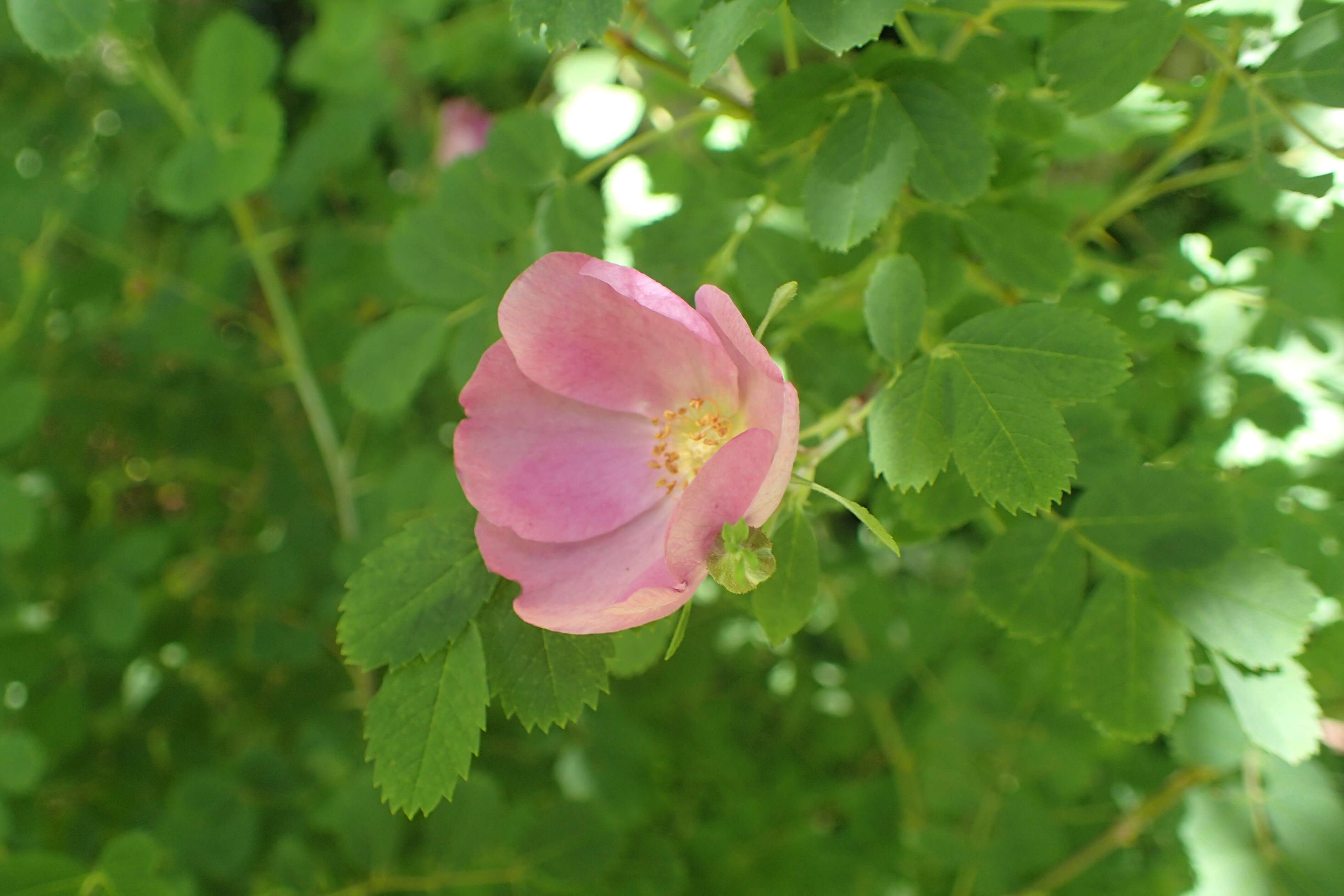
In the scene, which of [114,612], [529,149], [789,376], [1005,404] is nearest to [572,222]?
[529,149]

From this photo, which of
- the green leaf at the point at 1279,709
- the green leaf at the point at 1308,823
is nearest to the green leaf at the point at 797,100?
the green leaf at the point at 1279,709

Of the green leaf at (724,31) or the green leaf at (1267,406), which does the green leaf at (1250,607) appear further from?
the green leaf at (724,31)

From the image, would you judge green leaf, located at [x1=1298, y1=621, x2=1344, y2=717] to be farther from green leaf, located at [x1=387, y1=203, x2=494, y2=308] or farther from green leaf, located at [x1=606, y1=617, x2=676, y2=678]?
green leaf, located at [x1=387, y1=203, x2=494, y2=308]

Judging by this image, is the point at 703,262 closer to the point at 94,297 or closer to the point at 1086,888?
the point at 1086,888

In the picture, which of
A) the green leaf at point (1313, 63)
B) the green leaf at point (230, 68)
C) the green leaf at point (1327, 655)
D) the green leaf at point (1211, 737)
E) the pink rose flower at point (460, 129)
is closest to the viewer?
the green leaf at point (1313, 63)

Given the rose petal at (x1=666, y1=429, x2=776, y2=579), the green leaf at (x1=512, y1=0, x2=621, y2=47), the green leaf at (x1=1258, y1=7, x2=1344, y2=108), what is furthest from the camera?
the green leaf at (x1=1258, y1=7, x2=1344, y2=108)

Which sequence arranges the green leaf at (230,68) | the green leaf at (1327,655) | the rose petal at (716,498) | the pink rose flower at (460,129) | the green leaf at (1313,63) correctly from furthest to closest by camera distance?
1. the pink rose flower at (460,129)
2. the green leaf at (230,68)
3. the green leaf at (1327,655)
4. the green leaf at (1313,63)
5. the rose petal at (716,498)

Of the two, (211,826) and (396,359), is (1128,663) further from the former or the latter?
(211,826)

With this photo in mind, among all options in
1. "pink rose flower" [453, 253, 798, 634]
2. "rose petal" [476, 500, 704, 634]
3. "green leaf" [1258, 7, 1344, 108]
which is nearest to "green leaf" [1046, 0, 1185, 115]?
"green leaf" [1258, 7, 1344, 108]
